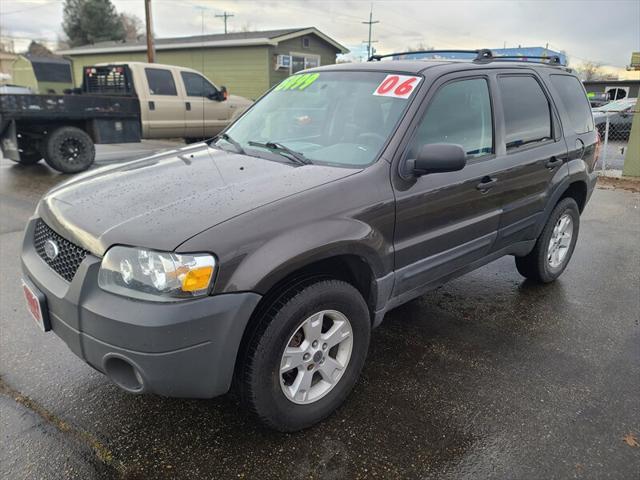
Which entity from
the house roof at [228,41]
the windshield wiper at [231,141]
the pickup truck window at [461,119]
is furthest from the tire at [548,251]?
the house roof at [228,41]

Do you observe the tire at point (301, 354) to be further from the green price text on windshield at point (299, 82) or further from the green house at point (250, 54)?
the green house at point (250, 54)

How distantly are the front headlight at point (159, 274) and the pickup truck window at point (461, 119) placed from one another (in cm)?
139

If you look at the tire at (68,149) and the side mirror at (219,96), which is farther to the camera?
the side mirror at (219,96)

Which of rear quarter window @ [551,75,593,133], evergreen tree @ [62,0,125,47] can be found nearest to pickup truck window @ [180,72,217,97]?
rear quarter window @ [551,75,593,133]

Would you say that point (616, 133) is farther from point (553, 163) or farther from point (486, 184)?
point (486, 184)

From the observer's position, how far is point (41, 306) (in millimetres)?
2332

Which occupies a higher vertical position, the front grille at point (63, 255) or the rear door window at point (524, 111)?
the rear door window at point (524, 111)

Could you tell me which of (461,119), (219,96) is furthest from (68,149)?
(461,119)

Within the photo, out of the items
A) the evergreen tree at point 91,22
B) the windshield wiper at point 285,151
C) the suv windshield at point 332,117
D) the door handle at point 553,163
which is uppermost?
the evergreen tree at point 91,22

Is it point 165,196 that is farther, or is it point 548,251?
point 548,251

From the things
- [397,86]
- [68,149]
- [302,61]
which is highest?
[302,61]

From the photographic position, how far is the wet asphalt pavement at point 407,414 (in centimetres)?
225

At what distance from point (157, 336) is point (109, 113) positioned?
8947 millimetres

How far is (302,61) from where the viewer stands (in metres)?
23.0
